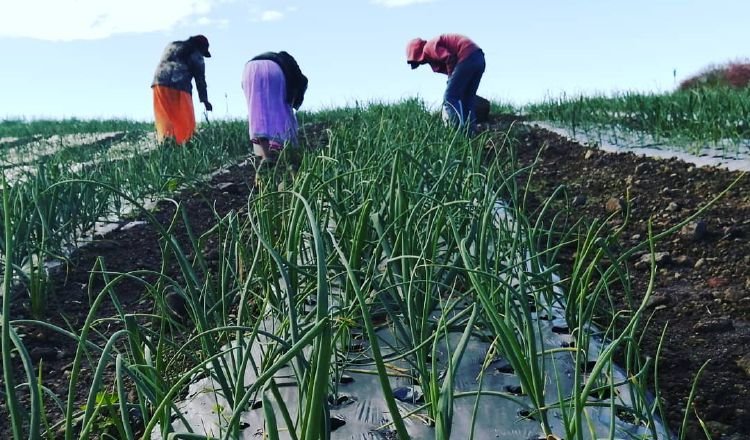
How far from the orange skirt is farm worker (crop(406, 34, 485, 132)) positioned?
2.14 m

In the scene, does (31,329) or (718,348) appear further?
(31,329)

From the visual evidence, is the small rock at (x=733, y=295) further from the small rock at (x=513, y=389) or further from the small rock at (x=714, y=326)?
the small rock at (x=513, y=389)

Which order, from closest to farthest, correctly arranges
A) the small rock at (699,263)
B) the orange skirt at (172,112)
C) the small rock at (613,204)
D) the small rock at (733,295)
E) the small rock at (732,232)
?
1. the small rock at (733,295)
2. the small rock at (699,263)
3. the small rock at (732,232)
4. the small rock at (613,204)
5. the orange skirt at (172,112)

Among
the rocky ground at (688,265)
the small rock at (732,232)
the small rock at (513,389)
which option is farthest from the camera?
the small rock at (732,232)

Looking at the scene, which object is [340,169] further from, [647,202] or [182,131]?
[182,131]

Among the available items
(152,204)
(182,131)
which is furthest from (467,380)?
(182,131)

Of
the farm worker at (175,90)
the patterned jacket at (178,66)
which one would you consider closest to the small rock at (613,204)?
the farm worker at (175,90)

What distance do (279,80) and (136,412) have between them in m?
3.89

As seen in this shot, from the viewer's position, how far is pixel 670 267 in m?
2.52

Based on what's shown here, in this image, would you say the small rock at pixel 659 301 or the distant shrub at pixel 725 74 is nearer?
the small rock at pixel 659 301

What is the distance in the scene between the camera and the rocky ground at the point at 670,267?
160 centimetres

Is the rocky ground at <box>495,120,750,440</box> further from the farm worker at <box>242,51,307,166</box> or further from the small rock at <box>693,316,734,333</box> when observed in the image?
the farm worker at <box>242,51,307,166</box>

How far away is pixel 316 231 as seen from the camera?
80cm

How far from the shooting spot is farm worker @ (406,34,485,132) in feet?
21.1
